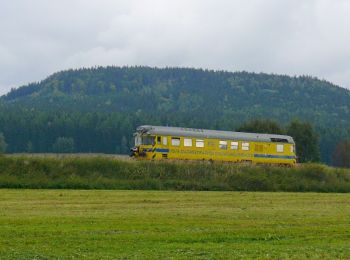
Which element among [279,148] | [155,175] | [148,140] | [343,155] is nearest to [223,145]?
[279,148]

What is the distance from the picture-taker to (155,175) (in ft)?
166

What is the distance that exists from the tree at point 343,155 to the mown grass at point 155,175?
7071 centimetres

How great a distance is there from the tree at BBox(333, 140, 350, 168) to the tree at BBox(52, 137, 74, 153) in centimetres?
5473

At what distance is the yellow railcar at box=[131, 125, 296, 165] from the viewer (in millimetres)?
56969

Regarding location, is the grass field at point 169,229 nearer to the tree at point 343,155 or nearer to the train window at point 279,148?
the train window at point 279,148

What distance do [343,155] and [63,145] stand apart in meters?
56.9

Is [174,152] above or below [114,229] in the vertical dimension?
above

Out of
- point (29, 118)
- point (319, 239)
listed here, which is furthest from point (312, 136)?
point (319, 239)

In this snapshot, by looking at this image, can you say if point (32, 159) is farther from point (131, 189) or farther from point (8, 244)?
point (8, 244)

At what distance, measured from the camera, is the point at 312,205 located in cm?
3325

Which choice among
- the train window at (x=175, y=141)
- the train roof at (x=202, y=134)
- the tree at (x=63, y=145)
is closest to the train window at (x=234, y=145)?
the train roof at (x=202, y=134)

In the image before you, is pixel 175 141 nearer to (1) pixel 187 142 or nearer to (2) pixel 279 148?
(1) pixel 187 142

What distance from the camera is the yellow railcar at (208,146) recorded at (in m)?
57.0

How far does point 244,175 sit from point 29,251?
3612cm
